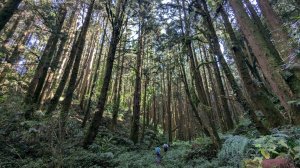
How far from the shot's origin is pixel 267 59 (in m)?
5.88

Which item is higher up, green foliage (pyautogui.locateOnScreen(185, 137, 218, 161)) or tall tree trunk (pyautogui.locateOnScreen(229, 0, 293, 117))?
tall tree trunk (pyautogui.locateOnScreen(229, 0, 293, 117))

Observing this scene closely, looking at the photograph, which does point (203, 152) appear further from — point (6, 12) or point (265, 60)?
point (6, 12)

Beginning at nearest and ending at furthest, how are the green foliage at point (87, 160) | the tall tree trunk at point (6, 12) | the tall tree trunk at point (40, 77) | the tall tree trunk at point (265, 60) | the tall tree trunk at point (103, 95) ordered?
the tall tree trunk at point (265, 60) → the tall tree trunk at point (6, 12) → the green foliage at point (87, 160) → the tall tree trunk at point (103, 95) → the tall tree trunk at point (40, 77)

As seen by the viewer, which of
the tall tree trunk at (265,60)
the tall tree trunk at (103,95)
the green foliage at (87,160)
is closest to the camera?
Answer: the tall tree trunk at (265,60)

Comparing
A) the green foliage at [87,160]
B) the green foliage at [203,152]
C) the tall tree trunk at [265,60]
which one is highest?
the tall tree trunk at [265,60]

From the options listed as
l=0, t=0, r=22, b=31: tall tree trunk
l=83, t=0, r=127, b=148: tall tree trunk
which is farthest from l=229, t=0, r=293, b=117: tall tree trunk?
l=83, t=0, r=127, b=148: tall tree trunk

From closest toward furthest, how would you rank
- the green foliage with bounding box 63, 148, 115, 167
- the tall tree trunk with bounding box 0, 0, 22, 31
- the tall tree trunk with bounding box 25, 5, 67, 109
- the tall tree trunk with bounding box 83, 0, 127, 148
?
the tall tree trunk with bounding box 0, 0, 22, 31
the green foliage with bounding box 63, 148, 115, 167
the tall tree trunk with bounding box 83, 0, 127, 148
the tall tree trunk with bounding box 25, 5, 67, 109

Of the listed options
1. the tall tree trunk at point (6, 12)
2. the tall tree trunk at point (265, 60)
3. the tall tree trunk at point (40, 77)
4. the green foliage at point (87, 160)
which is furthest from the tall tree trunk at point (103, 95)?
the tall tree trunk at point (265, 60)

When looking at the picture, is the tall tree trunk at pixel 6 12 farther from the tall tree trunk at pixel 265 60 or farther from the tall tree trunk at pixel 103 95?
the tall tree trunk at pixel 265 60

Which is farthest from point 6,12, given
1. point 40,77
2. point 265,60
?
point 265,60

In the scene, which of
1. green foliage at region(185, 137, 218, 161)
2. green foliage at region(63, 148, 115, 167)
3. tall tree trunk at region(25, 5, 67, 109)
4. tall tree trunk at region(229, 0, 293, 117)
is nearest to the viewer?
tall tree trunk at region(229, 0, 293, 117)

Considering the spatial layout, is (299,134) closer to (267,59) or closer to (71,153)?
(267,59)

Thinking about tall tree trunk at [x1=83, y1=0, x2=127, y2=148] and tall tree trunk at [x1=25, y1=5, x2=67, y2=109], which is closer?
tall tree trunk at [x1=83, y1=0, x2=127, y2=148]

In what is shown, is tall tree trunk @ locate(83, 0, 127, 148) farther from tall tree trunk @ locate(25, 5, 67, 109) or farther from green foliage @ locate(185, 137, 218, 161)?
green foliage @ locate(185, 137, 218, 161)
